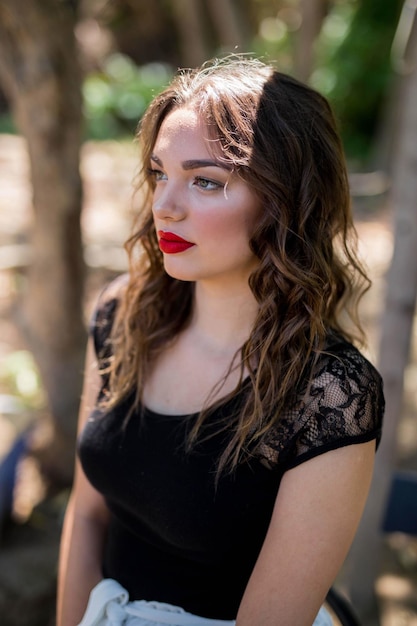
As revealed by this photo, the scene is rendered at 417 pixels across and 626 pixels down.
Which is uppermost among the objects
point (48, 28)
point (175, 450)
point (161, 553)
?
point (48, 28)

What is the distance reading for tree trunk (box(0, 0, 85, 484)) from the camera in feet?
8.54

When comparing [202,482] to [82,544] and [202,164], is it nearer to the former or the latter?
[82,544]

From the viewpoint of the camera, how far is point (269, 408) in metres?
1.44

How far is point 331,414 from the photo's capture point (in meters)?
1.38

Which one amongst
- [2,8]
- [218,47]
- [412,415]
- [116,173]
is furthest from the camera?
[218,47]

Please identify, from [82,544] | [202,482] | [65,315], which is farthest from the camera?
[65,315]

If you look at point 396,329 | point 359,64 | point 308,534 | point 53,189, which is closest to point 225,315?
point 308,534

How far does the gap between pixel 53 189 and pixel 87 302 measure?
8.34 ft

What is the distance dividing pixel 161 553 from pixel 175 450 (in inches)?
9.4

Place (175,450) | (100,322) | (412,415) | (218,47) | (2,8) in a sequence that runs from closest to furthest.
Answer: (175,450)
(100,322)
(2,8)
(412,415)
(218,47)

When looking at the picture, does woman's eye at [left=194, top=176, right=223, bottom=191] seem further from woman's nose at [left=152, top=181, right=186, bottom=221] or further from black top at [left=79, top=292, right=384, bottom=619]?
black top at [left=79, top=292, right=384, bottom=619]

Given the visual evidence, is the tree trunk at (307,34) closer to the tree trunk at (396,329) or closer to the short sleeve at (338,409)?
the tree trunk at (396,329)

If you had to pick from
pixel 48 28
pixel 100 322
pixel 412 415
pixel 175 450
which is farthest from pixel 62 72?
pixel 412 415

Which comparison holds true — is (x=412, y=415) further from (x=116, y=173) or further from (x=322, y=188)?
(x=116, y=173)
